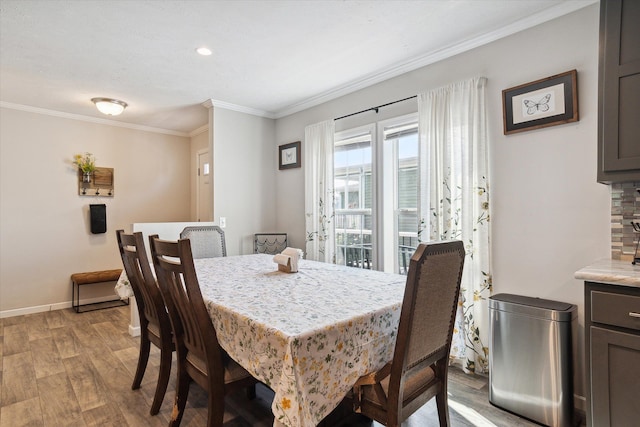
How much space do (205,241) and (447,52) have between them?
8.76 ft

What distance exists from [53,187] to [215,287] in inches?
149

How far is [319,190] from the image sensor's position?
3711 mm

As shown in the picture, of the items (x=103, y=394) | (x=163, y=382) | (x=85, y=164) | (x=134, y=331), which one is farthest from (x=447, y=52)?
(x=85, y=164)

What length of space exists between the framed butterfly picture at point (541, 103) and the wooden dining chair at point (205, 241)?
103 inches

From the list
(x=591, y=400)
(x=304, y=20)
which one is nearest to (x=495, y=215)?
(x=591, y=400)

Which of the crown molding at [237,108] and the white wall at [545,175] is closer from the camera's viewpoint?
the white wall at [545,175]

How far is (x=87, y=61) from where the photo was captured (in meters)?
2.82

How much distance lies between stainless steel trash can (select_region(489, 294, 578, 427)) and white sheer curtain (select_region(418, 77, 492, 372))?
351mm

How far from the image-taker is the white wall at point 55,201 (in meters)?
3.93

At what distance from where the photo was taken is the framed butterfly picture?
2.03 metres

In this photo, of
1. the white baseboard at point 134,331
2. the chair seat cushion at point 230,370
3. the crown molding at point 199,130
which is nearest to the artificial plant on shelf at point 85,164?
the crown molding at point 199,130

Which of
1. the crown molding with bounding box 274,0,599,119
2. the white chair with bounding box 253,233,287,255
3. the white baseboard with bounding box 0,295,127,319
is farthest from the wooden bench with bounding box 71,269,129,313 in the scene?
the crown molding with bounding box 274,0,599,119

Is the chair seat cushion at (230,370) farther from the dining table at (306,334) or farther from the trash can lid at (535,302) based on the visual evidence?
the trash can lid at (535,302)

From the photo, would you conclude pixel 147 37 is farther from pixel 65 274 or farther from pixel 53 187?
pixel 65 274
